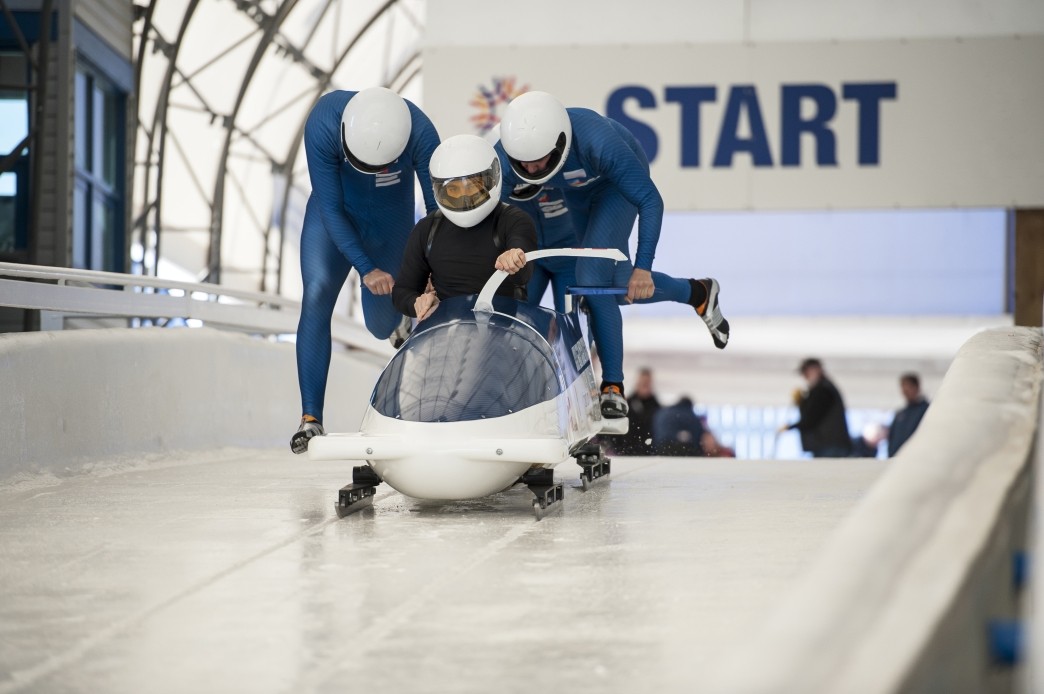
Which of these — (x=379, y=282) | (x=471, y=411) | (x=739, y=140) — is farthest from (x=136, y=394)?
(x=739, y=140)

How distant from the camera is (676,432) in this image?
959cm

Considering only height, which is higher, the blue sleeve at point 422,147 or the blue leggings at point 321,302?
the blue sleeve at point 422,147

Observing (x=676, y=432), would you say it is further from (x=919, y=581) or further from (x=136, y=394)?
(x=919, y=581)

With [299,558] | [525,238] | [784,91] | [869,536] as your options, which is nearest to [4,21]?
[784,91]

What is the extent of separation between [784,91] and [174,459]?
19.8ft

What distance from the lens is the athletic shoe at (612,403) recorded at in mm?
5648

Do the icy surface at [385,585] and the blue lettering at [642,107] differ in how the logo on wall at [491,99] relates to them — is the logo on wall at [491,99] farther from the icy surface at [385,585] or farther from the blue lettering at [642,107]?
the icy surface at [385,585]

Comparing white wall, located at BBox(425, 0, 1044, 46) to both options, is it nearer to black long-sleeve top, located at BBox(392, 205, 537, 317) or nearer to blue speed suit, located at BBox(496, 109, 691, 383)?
blue speed suit, located at BBox(496, 109, 691, 383)

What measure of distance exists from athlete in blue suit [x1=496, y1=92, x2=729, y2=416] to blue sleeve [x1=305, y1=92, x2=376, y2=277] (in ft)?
2.21

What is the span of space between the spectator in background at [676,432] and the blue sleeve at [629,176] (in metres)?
3.82

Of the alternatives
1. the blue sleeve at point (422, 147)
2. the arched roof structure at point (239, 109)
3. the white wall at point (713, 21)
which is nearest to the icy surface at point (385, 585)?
the blue sleeve at point (422, 147)

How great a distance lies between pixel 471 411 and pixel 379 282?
120 centimetres

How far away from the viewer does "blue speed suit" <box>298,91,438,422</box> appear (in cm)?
550

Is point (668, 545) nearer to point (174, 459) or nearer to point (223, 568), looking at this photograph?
point (223, 568)
